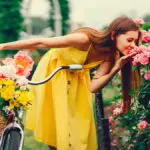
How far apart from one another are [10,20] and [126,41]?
13.7 meters

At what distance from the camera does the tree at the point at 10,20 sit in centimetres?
1748

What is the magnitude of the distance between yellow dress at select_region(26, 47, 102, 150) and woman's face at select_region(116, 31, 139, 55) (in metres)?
0.34

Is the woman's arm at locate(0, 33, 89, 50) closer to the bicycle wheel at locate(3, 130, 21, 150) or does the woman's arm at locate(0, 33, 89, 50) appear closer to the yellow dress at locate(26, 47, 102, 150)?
the yellow dress at locate(26, 47, 102, 150)

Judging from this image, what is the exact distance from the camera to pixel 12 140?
3.41 metres

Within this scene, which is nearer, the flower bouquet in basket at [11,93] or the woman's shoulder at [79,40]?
the flower bouquet in basket at [11,93]

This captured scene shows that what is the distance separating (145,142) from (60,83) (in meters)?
0.95

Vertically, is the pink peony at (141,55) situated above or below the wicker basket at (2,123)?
above

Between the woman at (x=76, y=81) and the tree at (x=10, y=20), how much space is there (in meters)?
12.9

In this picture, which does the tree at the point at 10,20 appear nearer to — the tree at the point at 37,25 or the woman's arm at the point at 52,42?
the woman's arm at the point at 52,42

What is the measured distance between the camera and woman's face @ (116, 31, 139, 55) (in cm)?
432

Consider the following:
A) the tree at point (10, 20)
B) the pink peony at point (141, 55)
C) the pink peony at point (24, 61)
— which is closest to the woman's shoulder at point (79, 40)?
the pink peony at point (141, 55)

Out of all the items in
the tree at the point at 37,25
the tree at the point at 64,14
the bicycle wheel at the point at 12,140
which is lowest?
the bicycle wheel at the point at 12,140

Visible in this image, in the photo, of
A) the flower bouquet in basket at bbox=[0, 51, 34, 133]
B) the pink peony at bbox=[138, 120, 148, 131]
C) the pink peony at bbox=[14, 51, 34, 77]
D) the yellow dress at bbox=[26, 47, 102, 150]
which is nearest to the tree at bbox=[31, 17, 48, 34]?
the yellow dress at bbox=[26, 47, 102, 150]

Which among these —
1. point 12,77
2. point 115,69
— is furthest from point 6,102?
point 115,69
